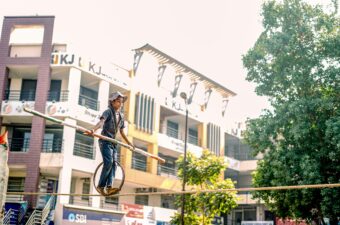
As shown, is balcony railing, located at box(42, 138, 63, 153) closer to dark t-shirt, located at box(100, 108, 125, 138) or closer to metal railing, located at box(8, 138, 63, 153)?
metal railing, located at box(8, 138, 63, 153)

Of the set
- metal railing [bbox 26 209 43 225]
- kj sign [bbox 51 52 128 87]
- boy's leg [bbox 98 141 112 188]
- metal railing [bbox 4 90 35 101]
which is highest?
kj sign [bbox 51 52 128 87]

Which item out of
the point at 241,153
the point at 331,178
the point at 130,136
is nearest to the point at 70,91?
the point at 130,136

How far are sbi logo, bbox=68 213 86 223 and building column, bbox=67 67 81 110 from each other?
18.3ft

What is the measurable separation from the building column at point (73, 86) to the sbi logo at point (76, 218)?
5.58 metres

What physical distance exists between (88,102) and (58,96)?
1.93 m

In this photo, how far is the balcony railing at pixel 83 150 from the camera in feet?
88.4

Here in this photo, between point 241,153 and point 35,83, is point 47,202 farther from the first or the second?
point 241,153

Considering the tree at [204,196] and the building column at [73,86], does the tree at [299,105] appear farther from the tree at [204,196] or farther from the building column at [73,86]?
the building column at [73,86]

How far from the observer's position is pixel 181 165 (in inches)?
1027

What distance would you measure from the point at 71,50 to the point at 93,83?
8.73 ft

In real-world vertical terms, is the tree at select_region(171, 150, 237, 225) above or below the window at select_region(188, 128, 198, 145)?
below

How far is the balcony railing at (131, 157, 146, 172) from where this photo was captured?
30016mm

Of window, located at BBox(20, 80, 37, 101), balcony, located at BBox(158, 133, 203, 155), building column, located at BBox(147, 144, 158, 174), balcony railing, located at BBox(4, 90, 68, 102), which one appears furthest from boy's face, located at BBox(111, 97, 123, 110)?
balcony, located at BBox(158, 133, 203, 155)

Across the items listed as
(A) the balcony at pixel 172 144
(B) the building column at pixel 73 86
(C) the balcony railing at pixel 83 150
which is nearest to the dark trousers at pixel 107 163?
(B) the building column at pixel 73 86
